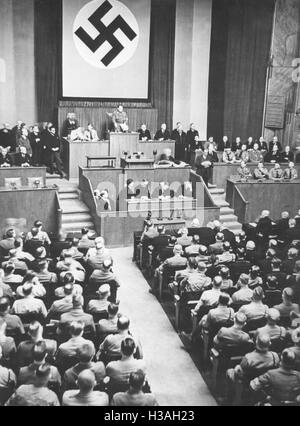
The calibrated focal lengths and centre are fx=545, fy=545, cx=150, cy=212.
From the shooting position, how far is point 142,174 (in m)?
12.9

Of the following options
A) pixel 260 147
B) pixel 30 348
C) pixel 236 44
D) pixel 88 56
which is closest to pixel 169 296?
pixel 30 348

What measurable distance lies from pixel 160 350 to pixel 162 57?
11.7 m

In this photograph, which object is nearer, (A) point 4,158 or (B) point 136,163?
(A) point 4,158

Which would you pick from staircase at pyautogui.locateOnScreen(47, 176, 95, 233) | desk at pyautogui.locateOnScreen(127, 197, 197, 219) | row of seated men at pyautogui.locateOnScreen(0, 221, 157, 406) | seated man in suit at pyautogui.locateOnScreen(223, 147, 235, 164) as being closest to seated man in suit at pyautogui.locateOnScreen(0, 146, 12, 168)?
staircase at pyautogui.locateOnScreen(47, 176, 95, 233)

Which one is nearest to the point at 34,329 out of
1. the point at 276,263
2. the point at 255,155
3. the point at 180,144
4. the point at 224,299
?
the point at 224,299

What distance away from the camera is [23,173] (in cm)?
1228

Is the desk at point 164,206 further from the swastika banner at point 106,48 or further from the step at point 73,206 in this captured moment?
the swastika banner at point 106,48

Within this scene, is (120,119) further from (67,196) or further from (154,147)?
(67,196)

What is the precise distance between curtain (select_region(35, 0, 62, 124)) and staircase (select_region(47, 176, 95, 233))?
3.42 metres

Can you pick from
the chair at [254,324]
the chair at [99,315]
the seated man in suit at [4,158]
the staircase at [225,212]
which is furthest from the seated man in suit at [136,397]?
the seated man in suit at [4,158]

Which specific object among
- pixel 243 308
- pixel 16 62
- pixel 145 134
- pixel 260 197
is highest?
pixel 16 62

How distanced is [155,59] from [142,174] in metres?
5.29

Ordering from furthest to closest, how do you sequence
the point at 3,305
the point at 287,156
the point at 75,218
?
the point at 287,156, the point at 75,218, the point at 3,305

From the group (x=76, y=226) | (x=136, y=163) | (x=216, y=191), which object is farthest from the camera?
(x=216, y=191)
